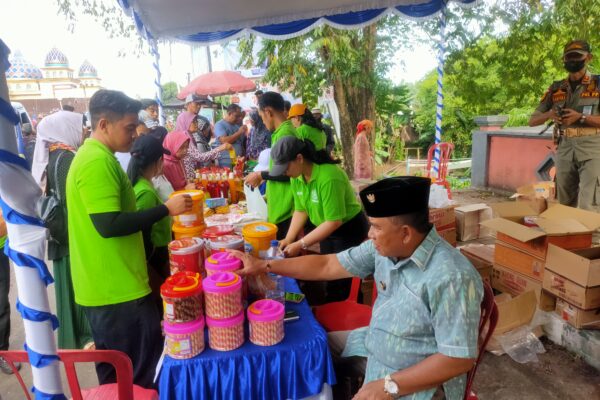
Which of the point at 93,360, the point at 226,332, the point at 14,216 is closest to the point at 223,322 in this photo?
the point at 226,332

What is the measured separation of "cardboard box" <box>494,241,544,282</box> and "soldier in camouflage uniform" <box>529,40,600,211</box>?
134 centimetres

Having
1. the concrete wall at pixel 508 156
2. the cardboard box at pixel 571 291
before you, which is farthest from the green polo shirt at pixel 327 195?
the concrete wall at pixel 508 156

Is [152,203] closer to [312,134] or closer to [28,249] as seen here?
[28,249]

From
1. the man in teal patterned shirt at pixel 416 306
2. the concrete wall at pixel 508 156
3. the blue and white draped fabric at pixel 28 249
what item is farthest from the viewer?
the concrete wall at pixel 508 156

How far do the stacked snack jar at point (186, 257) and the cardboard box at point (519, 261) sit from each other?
2668mm

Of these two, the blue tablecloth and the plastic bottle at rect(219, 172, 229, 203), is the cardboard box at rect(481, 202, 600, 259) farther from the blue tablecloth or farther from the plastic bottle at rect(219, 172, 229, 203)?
the plastic bottle at rect(219, 172, 229, 203)

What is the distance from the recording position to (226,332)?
1610mm

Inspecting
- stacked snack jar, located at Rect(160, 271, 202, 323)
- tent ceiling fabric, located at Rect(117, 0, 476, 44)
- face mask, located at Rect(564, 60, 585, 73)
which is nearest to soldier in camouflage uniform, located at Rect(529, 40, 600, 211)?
face mask, located at Rect(564, 60, 585, 73)

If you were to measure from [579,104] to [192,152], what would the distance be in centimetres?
435

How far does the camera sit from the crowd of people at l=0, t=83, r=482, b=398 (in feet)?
4.57

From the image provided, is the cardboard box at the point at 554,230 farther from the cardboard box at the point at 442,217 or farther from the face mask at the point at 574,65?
the face mask at the point at 574,65

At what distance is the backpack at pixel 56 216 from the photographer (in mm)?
2570

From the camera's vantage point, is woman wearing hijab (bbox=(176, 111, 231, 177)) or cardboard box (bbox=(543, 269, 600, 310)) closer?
cardboard box (bbox=(543, 269, 600, 310))

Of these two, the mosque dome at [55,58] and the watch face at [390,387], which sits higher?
the mosque dome at [55,58]
